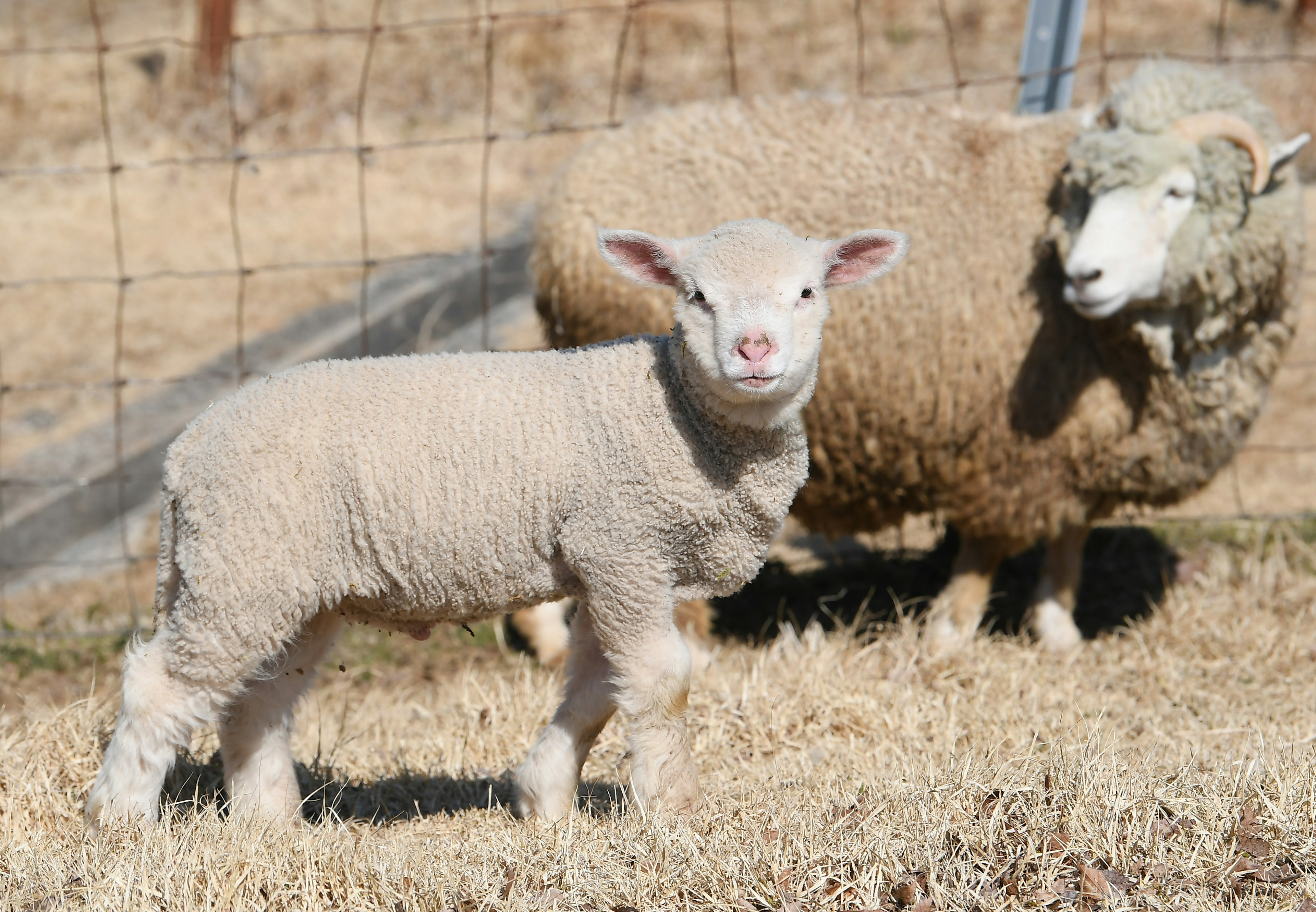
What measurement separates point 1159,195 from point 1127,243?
0.19 meters

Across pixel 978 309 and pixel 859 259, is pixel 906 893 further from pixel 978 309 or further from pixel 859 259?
pixel 978 309

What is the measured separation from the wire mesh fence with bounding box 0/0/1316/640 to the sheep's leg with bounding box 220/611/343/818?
1.97m

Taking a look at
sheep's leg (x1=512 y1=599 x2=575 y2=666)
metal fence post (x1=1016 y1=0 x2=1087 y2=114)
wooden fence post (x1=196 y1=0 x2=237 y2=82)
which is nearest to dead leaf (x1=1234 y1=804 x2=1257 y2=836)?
sheep's leg (x1=512 y1=599 x2=575 y2=666)

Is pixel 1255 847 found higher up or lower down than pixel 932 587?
higher up

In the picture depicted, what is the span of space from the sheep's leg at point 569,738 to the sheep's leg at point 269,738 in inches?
19.7

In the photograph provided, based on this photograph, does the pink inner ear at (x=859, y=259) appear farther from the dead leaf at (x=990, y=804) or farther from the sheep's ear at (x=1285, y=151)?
the sheep's ear at (x=1285, y=151)

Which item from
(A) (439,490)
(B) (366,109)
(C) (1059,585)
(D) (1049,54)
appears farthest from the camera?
(B) (366,109)

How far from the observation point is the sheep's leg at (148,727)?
2.59 metres

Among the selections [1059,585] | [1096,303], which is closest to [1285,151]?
[1096,303]

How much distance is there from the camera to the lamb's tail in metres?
2.66

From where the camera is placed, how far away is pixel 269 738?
282 cm

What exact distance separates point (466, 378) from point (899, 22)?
37.8 ft

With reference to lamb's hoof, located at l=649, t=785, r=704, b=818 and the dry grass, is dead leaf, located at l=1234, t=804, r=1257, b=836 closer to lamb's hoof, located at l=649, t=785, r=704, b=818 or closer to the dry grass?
the dry grass

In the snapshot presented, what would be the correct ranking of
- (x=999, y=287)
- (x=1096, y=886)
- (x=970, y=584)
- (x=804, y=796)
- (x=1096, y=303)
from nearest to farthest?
(x=1096, y=886) < (x=804, y=796) < (x=1096, y=303) < (x=999, y=287) < (x=970, y=584)
